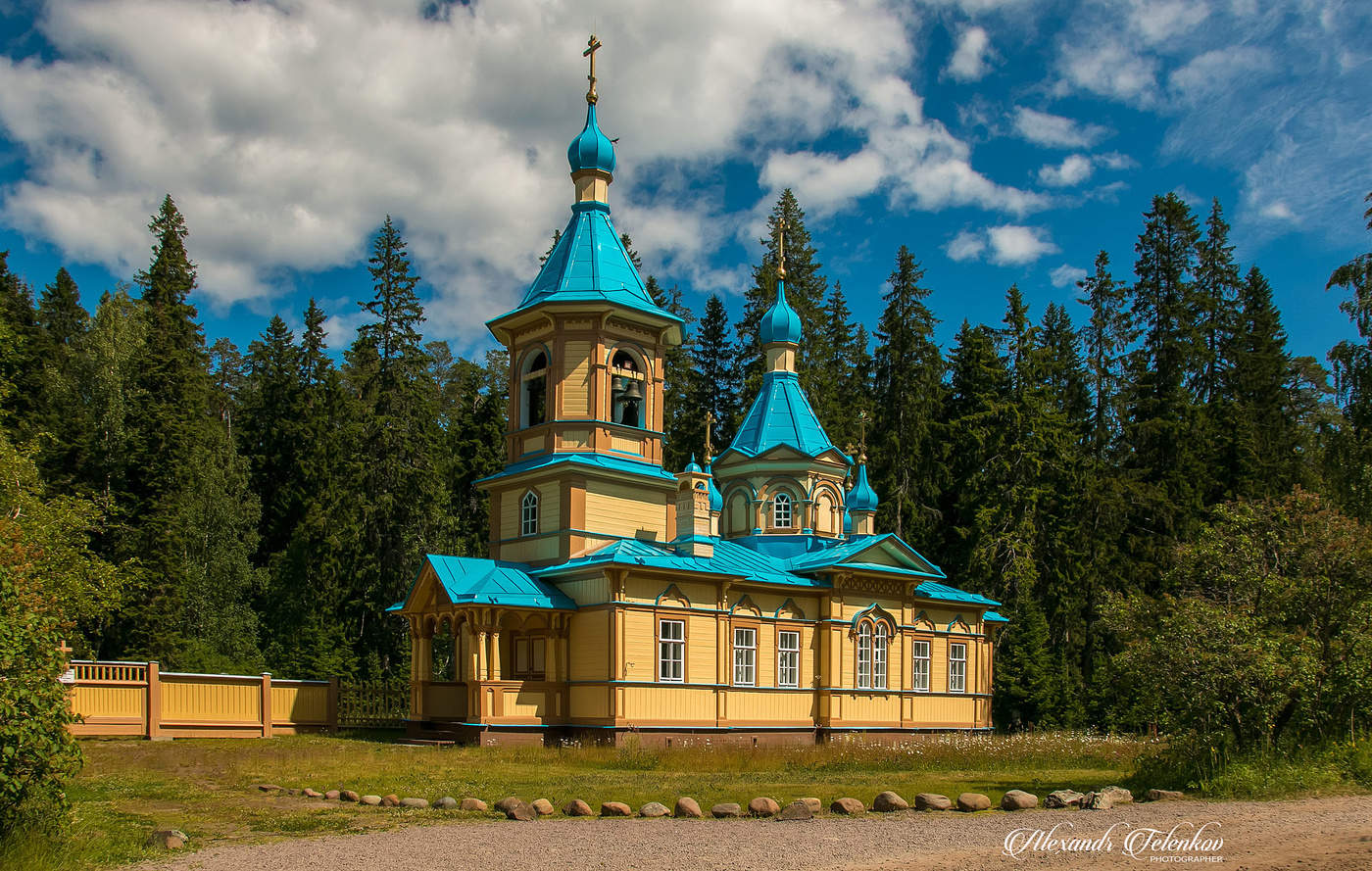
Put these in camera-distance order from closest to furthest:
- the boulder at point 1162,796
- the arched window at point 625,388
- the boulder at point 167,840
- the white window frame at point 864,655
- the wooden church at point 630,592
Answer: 1. the boulder at point 167,840
2. the boulder at point 1162,796
3. the wooden church at point 630,592
4. the arched window at point 625,388
5. the white window frame at point 864,655

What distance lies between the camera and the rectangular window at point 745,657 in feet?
Answer: 86.6

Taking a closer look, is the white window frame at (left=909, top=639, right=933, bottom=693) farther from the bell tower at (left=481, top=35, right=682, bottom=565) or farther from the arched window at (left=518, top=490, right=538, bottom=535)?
the arched window at (left=518, top=490, right=538, bottom=535)

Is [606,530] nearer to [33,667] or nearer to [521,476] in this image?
[521,476]

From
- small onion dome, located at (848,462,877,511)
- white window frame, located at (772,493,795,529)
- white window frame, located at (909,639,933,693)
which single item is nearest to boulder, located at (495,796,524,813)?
white window frame, located at (909,639,933,693)

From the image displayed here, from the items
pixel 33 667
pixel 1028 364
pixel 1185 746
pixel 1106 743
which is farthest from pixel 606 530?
pixel 1028 364

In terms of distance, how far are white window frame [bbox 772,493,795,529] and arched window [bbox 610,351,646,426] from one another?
627 cm

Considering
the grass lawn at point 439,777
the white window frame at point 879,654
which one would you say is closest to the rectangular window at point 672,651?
the grass lawn at point 439,777

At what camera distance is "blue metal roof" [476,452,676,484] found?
25.3 metres

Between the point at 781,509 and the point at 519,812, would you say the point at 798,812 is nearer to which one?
the point at 519,812

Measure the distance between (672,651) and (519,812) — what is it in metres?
12.9

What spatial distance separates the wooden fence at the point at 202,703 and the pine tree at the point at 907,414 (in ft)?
70.3

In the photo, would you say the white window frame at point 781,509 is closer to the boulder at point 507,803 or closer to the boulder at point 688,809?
the boulder at point 688,809

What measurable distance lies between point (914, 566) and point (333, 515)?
19.1m

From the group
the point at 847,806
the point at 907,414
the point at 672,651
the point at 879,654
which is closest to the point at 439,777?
the point at 847,806
